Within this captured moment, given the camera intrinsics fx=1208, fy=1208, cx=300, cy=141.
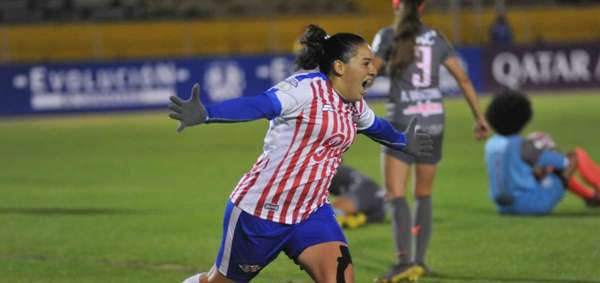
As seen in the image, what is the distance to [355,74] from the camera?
5902 millimetres

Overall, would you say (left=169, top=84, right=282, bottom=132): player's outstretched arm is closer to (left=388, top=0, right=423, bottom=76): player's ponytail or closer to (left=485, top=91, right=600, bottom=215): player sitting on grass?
(left=388, top=0, right=423, bottom=76): player's ponytail

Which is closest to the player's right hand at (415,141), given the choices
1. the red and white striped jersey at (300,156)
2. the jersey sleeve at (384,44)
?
the red and white striped jersey at (300,156)

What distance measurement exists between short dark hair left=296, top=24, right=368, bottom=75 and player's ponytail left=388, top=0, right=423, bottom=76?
252 centimetres

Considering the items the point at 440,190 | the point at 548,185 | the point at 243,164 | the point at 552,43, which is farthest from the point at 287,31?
the point at 548,185

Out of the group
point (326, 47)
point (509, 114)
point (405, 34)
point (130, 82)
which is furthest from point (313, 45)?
point (130, 82)

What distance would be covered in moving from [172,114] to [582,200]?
322 inches

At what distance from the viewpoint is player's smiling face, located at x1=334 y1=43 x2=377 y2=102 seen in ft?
19.4

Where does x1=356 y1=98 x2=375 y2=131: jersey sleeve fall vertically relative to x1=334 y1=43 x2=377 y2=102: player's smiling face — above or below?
below

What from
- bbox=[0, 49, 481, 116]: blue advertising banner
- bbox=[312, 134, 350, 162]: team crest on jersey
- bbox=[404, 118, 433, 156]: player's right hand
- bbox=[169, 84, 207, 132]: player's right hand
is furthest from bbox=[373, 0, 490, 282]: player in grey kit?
bbox=[0, 49, 481, 116]: blue advertising banner

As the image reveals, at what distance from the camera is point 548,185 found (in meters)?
11.6

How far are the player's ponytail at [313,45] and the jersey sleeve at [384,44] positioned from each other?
8.23 feet

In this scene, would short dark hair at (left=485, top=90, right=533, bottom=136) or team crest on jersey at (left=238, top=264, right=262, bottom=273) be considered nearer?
team crest on jersey at (left=238, top=264, right=262, bottom=273)

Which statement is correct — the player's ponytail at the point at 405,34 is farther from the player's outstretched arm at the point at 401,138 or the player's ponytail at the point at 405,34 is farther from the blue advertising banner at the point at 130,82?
the blue advertising banner at the point at 130,82

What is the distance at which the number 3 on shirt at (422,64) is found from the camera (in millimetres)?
8617
